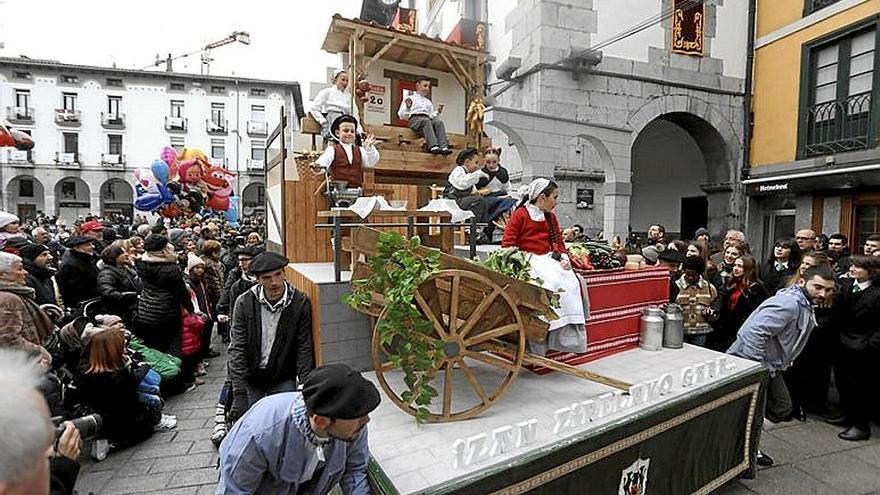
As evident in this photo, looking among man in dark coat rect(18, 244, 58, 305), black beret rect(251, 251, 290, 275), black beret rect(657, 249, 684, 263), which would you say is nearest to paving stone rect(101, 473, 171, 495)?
black beret rect(251, 251, 290, 275)

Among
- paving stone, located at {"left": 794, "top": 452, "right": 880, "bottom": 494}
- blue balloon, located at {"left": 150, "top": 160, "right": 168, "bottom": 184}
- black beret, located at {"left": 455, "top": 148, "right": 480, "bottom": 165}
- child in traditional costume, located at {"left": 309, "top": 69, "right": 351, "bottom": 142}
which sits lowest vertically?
paving stone, located at {"left": 794, "top": 452, "right": 880, "bottom": 494}

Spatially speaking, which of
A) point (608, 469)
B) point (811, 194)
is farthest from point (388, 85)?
point (811, 194)

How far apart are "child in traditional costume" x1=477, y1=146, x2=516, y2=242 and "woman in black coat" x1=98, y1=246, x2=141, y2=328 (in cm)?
467

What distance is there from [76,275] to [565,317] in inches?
216

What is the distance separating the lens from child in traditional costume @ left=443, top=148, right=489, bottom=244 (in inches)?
251

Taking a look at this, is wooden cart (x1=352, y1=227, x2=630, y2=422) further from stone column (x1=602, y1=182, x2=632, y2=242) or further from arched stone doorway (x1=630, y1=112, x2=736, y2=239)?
arched stone doorway (x1=630, y1=112, x2=736, y2=239)

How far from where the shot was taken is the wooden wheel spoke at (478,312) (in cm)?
293

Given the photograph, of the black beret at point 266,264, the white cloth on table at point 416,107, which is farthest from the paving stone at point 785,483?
the white cloth on table at point 416,107

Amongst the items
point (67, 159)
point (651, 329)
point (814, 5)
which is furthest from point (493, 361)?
point (67, 159)

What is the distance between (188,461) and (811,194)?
13103 millimetres

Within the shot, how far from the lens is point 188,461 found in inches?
155

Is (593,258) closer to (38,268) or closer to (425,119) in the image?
(425,119)

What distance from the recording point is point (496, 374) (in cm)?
381

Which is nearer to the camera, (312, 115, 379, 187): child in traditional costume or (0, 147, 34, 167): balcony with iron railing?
(312, 115, 379, 187): child in traditional costume
